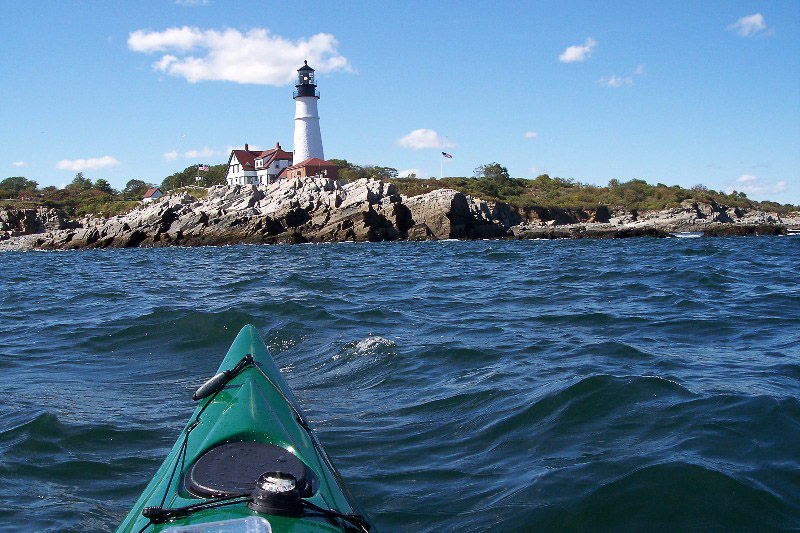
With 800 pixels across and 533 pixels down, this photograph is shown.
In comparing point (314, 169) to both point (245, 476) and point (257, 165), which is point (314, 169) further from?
point (245, 476)

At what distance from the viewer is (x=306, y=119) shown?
59.2m

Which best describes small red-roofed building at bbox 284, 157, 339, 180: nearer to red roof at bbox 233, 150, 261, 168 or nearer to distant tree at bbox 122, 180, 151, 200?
red roof at bbox 233, 150, 261, 168

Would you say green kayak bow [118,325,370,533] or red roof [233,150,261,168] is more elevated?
red roof [233,150,261,168]

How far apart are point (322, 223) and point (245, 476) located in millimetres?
41808

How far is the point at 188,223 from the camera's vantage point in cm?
4550

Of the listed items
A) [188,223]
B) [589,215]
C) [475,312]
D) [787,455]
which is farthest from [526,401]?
[589,215]

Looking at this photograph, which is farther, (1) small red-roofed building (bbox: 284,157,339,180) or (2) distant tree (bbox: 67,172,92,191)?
(2) distant tree (bbox: 67,172,92,191)

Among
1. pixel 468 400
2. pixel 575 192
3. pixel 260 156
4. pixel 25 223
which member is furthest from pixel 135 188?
pixel 468 400

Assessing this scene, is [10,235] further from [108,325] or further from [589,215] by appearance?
[108,325]

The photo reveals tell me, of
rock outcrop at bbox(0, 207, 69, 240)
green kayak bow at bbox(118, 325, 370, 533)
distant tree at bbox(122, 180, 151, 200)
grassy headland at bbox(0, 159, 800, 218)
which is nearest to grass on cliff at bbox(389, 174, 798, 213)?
grassy headland at bbox(0, 159, 800, 218)

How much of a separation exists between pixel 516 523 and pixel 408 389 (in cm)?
278

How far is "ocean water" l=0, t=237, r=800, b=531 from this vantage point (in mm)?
4164

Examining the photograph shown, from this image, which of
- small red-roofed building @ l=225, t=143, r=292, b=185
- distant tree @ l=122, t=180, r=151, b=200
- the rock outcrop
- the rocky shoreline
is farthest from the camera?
distant tree @ l=122, t=180, r=151, b=200

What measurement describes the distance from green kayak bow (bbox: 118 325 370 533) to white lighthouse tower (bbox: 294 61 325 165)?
185 ft
